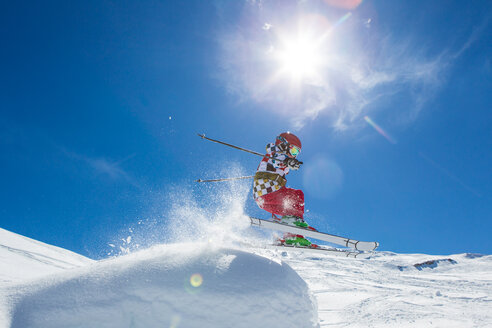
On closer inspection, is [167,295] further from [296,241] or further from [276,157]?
[276,157]

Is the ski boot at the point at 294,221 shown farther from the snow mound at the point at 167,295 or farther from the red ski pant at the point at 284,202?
the snow mound at the point at 167,295

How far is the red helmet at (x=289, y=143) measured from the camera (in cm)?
656

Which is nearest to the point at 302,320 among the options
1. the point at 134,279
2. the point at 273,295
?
the point at 273,295

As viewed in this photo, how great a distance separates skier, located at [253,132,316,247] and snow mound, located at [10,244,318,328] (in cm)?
294

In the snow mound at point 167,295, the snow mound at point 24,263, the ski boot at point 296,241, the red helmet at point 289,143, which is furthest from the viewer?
the red helmet at point 289,143

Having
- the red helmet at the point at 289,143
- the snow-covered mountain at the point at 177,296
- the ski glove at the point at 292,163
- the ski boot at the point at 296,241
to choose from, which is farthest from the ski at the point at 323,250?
the red helmet at the point at 289,143

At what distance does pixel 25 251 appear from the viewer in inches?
262

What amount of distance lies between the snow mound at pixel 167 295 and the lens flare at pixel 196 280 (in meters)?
0.01

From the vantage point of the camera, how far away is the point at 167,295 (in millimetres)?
2746

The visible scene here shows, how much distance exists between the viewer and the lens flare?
292 cm

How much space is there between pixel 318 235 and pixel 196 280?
3600mm

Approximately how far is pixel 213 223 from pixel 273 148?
235 cm

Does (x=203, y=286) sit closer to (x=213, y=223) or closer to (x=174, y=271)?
(x=174, y=271)

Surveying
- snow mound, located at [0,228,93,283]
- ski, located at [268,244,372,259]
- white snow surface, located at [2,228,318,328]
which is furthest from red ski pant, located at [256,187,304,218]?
snow mound, located at [0,228,93,283]
